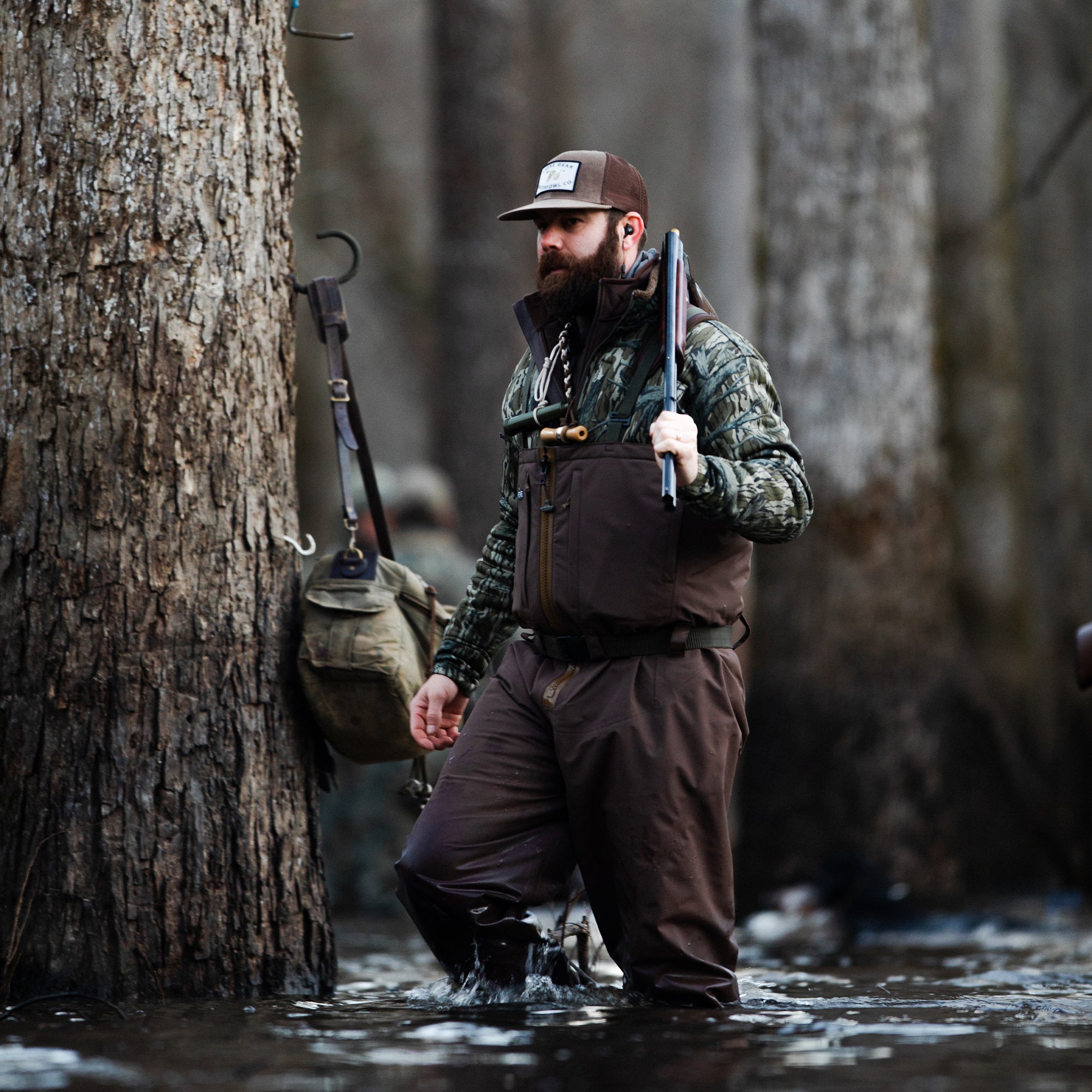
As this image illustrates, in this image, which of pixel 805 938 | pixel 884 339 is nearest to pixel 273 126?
pixel 805 938

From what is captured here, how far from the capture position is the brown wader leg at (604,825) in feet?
14.5

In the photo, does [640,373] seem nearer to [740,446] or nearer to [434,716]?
[740,446]

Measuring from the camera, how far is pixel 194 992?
464 centimetres

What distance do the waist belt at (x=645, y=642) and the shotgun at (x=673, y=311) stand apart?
45 centimetres

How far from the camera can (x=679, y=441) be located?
4.09 metres

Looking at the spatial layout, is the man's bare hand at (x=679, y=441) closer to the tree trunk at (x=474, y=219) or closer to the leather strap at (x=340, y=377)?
the leather strap at (x=340, y=377)

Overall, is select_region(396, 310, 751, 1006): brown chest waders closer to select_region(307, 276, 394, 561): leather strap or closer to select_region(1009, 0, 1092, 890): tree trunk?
select_region(307, 276, 394, 561): leather strap

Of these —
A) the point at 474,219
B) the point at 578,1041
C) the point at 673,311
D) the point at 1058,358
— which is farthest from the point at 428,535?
the point at 1058,358

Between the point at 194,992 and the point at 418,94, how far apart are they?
23477mm

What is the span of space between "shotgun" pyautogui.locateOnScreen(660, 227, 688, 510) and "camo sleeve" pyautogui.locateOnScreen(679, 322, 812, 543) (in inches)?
3.3

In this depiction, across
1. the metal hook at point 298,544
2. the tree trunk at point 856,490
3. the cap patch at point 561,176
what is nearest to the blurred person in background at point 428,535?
the tree trunk at point 856,490

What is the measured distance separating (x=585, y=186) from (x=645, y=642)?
126 cm

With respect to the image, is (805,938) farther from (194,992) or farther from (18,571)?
(18,571)

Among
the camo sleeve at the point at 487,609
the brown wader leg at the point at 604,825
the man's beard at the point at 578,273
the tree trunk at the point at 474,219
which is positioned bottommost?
the brown wader leg at the point at 604,825
